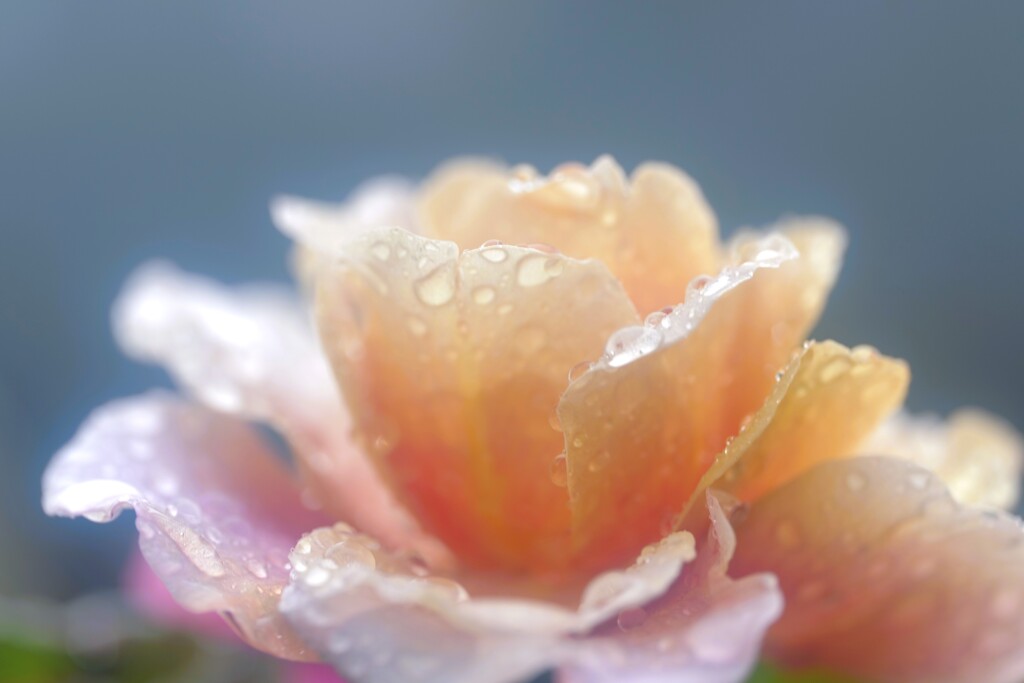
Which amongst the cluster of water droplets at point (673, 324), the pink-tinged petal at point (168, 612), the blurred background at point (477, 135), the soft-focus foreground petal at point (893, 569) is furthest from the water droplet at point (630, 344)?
the blurred background at point (477, 135)

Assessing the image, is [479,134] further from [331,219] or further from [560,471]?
[560,471]

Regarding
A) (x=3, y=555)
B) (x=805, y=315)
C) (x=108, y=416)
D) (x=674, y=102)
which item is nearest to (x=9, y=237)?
(x=3, y=555)

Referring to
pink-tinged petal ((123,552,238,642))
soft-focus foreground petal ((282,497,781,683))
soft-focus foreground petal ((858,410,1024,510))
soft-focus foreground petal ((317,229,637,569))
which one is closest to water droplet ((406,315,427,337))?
soft-focus foreground petal ((317,229,637,569))

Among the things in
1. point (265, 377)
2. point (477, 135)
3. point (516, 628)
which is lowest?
point (516, 628)

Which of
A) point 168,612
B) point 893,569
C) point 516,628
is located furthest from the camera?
point 168,612

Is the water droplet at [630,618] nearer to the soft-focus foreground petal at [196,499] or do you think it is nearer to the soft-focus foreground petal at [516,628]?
the soft-focus foreground petal at [516,628]

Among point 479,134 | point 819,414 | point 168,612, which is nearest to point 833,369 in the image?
point 819,414
